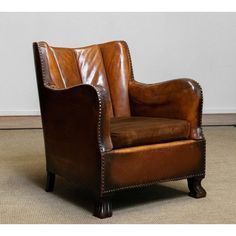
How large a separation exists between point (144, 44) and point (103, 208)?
340 centimetres

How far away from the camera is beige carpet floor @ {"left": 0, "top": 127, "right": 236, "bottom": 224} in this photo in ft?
7.84

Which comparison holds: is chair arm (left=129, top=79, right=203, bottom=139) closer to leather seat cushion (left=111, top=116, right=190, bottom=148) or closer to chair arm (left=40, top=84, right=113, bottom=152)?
leather seat cushion (left=111, top=116, right=190, bottom=148)

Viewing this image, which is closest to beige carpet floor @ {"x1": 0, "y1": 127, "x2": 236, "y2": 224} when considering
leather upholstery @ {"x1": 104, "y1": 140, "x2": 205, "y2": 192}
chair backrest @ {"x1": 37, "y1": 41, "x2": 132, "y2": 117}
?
leather upholstery @ {"x1": 104, "y1": 140, "x2": 205, "y2": 192}

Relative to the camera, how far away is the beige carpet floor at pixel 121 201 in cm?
239

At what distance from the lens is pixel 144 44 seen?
18.2 feet

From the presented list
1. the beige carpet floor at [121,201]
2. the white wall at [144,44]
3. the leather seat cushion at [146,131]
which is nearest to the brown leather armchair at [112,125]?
the leather seat cushion at [146,131]

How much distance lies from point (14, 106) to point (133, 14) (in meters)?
1.61

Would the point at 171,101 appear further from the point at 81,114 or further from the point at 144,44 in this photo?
the point at 144,44

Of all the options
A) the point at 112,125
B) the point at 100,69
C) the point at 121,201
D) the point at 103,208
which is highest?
the point at 100,69

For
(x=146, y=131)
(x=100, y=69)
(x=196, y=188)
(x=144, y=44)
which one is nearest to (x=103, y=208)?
(x=146, y=131)

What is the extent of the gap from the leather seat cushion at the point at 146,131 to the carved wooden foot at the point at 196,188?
0.25 metres

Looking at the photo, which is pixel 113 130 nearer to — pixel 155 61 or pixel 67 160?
pixel 67 160

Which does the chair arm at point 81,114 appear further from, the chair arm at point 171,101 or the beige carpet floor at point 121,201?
the chair arm at point 171,101

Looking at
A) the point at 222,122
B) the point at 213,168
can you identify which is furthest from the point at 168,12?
the point at 213,168
